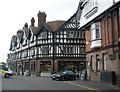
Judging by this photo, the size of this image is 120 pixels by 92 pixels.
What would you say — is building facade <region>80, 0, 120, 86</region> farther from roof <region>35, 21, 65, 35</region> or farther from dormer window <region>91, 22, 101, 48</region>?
roof <region>35, 21, 65, 35</region>

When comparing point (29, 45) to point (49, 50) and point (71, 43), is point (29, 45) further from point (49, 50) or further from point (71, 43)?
point (71, 43)

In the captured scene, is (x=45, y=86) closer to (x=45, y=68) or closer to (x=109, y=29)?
(x=109, y=29)

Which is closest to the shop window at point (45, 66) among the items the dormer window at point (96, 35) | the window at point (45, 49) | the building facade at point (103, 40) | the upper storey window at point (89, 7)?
the window at point (45, 49)

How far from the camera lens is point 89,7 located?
22172mm

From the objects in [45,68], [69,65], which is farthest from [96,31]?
[45,68]

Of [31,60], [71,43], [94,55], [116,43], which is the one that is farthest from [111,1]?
[31,60]

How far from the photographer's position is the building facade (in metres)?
17.0

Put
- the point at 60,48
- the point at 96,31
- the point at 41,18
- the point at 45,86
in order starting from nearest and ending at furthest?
the point at 45,86
the point at 96,31
the point at 60,48
the point at 41,18

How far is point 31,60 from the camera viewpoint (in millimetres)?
43062

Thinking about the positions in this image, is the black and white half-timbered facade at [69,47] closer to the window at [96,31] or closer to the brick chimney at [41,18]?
the brick chimney at [41,18]

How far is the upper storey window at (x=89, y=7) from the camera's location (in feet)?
66.6

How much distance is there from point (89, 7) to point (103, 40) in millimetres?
4783

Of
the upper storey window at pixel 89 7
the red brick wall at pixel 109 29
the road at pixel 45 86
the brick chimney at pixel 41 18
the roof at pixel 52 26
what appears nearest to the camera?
the road at pixel 45 86

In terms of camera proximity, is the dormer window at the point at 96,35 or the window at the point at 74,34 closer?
the dormer window at the point at 96,35
